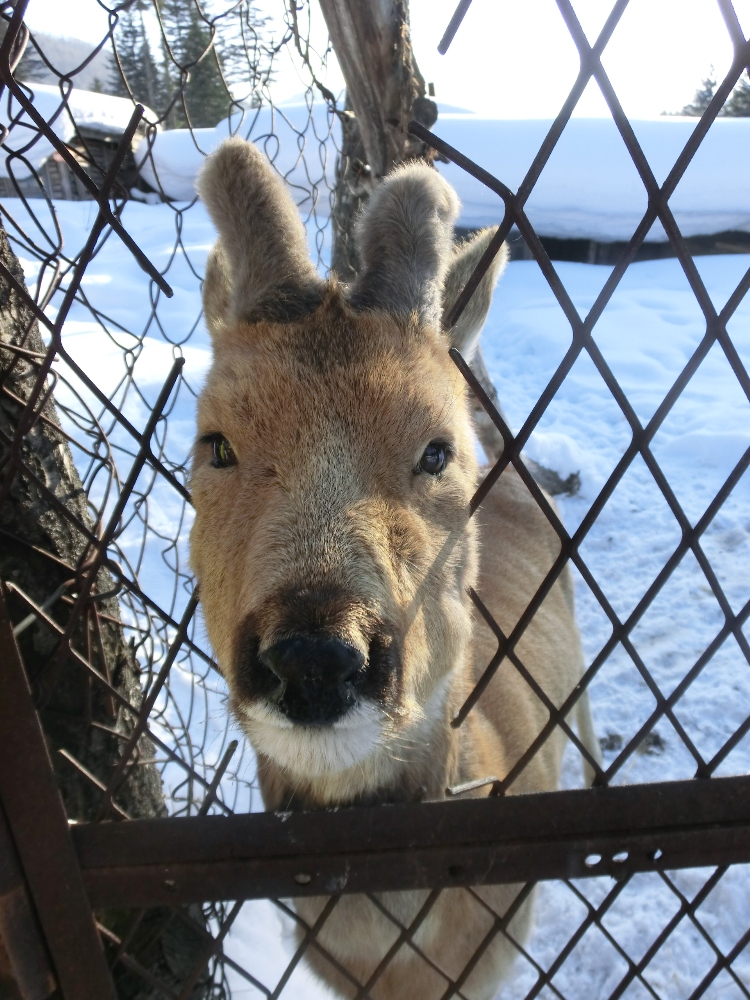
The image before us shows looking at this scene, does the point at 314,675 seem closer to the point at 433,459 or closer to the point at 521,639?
the point at 433,459

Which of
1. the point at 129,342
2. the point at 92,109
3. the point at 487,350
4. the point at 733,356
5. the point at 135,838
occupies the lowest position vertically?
the point at 135,838

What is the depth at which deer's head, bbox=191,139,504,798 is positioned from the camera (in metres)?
1.45

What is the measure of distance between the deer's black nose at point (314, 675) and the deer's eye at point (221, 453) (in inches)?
29.3

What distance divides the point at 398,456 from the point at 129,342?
8.49 meters

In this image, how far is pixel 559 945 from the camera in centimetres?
367

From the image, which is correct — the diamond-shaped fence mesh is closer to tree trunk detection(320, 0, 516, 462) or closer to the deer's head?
the deer's head

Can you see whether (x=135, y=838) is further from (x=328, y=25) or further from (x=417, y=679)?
(x=328, y=25)

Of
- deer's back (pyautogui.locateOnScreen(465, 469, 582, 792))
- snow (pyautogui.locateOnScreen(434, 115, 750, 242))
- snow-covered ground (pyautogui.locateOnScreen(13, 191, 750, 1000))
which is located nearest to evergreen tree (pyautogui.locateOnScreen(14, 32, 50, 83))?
snow-covered ground (pyautogui.locateOnScreen(13, 191, 750, 1000))

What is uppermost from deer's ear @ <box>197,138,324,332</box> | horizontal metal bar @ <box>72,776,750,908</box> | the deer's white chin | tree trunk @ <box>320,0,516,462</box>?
tree trunk @ <box>320,0,516,462</box>

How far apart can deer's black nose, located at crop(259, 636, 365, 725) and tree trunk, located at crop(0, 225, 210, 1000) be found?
1044 mm

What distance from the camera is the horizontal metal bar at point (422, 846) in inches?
63.7

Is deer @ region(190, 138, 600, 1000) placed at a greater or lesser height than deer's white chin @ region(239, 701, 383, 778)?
greater

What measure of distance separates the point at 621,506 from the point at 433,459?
5549 millimetres

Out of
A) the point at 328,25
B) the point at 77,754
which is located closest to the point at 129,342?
the point at 328,25
